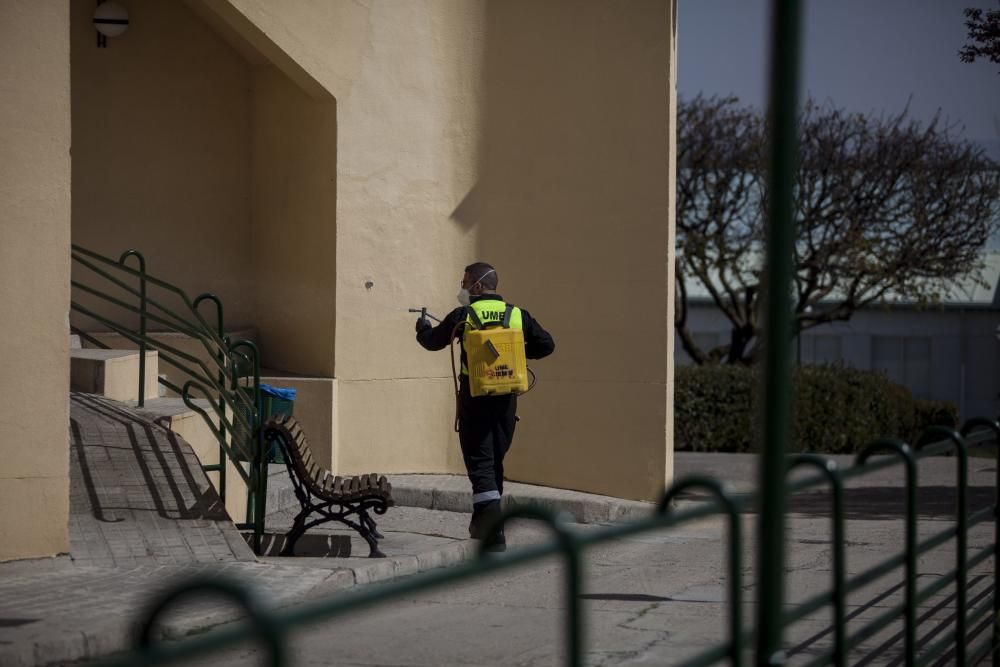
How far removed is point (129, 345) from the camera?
12383mm

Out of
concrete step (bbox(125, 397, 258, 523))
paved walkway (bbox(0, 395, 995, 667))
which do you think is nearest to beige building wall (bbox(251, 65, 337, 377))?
concrete step (bbox(125, 397, 258, 523))

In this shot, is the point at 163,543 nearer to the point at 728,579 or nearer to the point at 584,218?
the point at 728,579

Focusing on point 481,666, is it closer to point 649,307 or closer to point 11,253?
point 11,253

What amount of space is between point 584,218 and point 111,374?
13.8ft

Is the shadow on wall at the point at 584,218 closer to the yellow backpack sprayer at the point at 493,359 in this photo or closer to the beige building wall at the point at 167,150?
the beige building wall at the point at 167,150

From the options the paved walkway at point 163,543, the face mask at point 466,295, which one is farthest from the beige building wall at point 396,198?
the face mask at point 466,295

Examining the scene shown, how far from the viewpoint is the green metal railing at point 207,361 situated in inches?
357

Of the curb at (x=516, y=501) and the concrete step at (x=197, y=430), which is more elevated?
the concrete step at (x=197, y=430)

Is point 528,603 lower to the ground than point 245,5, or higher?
lower

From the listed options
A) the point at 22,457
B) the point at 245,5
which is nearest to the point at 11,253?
the point at 22,457

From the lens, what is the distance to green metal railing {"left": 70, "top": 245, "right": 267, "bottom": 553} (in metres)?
9.06

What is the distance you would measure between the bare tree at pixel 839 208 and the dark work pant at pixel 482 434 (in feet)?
55.9

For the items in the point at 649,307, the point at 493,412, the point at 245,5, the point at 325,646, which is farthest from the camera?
the point at 649,307

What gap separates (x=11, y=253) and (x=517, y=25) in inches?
236
